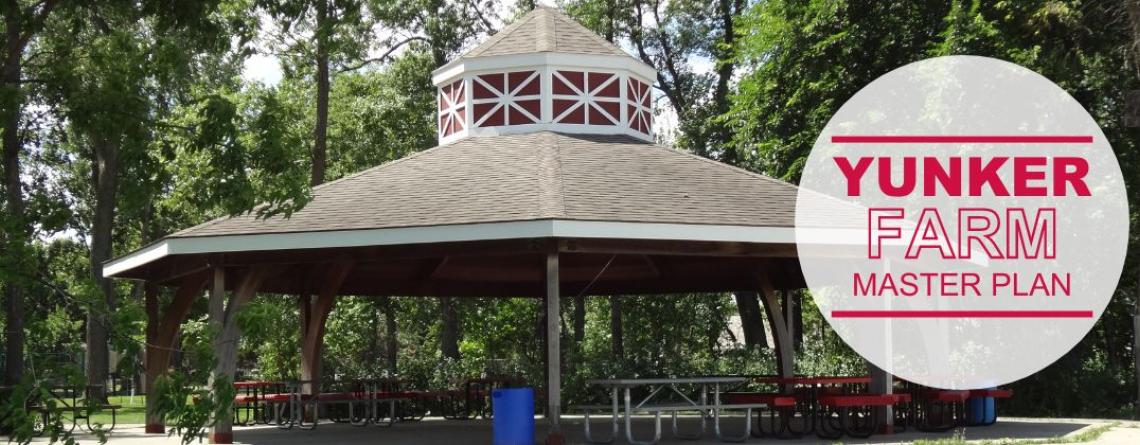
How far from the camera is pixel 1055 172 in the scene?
2170 centimetres

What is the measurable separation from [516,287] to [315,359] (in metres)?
4.76

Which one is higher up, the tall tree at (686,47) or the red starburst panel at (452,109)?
the tall tree at (686,47)

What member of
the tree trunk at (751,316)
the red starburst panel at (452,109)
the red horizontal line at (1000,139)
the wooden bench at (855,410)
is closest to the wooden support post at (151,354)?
the red starburst panel at (452,109)

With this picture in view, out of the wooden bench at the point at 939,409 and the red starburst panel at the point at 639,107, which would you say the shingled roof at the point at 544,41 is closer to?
the red starburst panel at the point at 639,107

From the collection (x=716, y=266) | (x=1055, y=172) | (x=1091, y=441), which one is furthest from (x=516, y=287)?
(x=1091, y=441)

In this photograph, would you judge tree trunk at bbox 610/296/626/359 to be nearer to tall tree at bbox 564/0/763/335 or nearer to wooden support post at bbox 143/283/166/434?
tall tree at bbox 564/0/763/335

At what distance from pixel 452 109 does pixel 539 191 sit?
6176mm

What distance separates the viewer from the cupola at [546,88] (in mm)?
18906

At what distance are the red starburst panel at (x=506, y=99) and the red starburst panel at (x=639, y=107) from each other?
1576mm

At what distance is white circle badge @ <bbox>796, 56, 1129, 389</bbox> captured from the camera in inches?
818

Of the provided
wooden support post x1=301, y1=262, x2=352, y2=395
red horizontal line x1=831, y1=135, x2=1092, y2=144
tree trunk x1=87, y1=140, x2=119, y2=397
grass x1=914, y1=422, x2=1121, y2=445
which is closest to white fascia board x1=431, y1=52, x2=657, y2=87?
wooden support post x1=301, y1=262, x2=352, y2=395

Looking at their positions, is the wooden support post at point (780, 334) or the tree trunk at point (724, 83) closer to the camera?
the wooden support post at point (780, 334)

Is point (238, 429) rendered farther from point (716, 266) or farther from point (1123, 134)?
point (1123, 134)

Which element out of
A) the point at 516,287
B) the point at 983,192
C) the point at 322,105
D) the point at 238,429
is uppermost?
the point at 322,105
